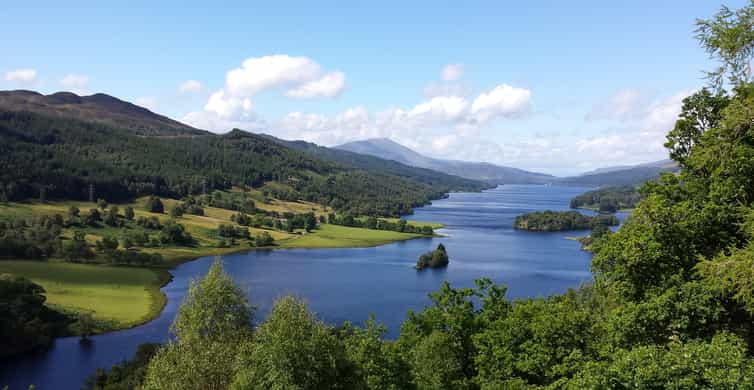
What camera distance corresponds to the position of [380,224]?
164 m

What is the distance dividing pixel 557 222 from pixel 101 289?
142 meters

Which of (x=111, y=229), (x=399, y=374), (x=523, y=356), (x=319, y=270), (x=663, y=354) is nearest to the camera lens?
(x=663, y=354)

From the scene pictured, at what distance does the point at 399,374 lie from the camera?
1847 cm

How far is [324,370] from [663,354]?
424 inches

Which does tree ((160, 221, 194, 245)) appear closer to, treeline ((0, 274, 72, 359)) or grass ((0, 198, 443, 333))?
grass ((0, 198, 443, 333))

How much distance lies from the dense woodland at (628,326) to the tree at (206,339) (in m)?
0.07

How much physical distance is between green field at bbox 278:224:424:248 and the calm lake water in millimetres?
5270

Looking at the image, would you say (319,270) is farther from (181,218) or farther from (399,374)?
(399,374)

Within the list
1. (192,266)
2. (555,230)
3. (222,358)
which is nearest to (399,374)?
(222,358)

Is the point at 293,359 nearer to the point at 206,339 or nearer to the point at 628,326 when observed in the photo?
the point at 206,339

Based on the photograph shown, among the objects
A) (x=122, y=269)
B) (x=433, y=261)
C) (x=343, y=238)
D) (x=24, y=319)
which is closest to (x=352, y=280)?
(x=433, y=261)

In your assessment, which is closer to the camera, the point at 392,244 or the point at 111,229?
the point at 111,229

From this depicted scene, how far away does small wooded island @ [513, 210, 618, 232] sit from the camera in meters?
168

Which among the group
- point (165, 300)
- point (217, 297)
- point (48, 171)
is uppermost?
point (48, 171)
